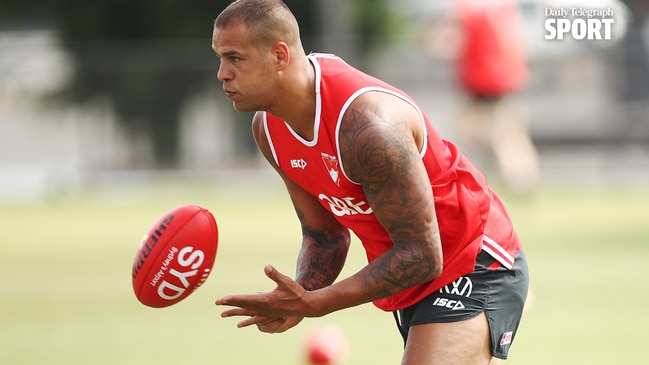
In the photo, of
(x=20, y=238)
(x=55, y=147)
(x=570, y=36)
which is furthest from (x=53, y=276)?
(x=55, y=147)

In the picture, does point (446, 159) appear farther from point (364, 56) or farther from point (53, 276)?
point (364, 56)

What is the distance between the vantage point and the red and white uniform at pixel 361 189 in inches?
185

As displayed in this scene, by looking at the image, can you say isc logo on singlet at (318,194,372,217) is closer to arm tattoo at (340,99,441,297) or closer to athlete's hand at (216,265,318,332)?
arm tattoo at (340,99,441,297)

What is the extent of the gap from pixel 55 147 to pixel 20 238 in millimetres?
7910

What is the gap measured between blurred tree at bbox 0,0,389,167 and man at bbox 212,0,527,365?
16479 millimetres

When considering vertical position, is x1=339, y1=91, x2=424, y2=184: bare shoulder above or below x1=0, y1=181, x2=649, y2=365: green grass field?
above

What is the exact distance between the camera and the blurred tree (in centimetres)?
2228

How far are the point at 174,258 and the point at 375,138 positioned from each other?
1.20 meters

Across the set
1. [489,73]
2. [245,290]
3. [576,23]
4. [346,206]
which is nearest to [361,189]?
[346,206]

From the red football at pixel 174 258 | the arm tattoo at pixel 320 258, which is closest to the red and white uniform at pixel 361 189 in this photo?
the arm tattoo at pixel 320 258

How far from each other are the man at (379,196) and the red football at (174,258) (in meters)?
0.43

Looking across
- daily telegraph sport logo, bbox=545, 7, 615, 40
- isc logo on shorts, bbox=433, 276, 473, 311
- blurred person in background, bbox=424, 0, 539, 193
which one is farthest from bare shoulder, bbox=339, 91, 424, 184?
blurred person in background, bbox=424, 0, 539, 193

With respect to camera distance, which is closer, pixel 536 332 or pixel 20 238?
pixel 536 332

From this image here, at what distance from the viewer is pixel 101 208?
1805 cm
